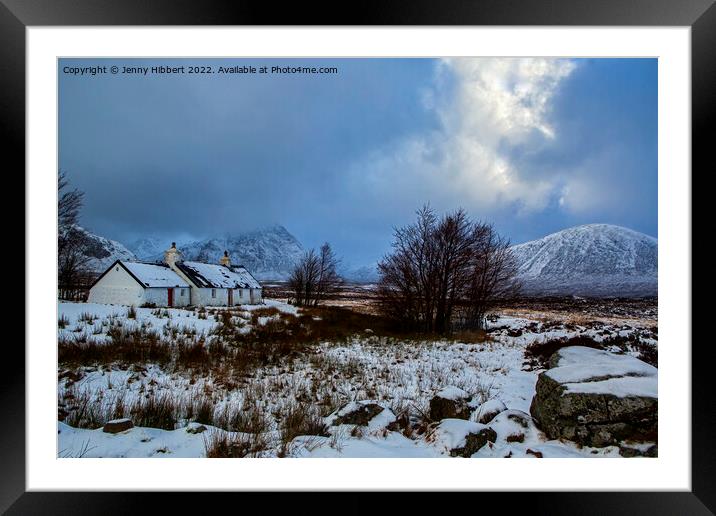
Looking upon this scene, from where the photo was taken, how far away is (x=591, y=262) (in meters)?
2.78

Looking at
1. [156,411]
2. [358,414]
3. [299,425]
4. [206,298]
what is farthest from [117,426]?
[206,298]

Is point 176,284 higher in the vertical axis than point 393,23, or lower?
lower

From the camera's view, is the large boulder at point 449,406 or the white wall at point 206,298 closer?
the large boulder at point 449,406

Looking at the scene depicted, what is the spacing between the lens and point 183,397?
2.53 meters

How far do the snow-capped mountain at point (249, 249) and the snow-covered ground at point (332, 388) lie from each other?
73 cm

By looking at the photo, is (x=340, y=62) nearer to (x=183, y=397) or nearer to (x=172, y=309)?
(x=183, y=397)

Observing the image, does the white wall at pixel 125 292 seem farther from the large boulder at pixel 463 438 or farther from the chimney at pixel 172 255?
the large boulder at pixel 463 438

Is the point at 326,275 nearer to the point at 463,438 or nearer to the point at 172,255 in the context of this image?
the point at 172,255

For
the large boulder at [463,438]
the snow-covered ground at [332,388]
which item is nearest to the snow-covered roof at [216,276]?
the snow-covered ground at [332,388]

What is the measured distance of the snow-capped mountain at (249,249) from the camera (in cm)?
293

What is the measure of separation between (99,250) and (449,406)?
3590 mm

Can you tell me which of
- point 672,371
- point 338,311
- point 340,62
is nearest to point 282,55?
point 340,62

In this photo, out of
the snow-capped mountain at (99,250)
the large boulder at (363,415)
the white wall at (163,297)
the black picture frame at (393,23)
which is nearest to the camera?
the black picture frame at (393,23)

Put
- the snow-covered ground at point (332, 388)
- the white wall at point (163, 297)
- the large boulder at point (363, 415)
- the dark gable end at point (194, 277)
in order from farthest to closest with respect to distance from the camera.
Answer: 1. the white wall at point (163, 297)
2. the dark gable end at point (194, 277)
3. the large boulder at point (363, 415)
4. the snow-covered ground at point (332, 388)
